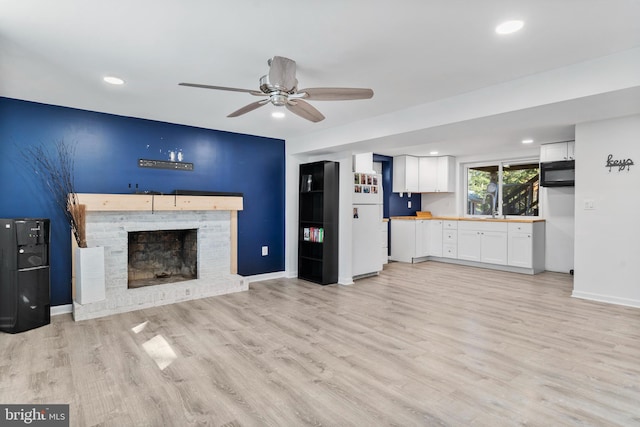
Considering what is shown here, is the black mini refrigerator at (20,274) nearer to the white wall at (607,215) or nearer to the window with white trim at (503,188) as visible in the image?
the white wall at (607,215)

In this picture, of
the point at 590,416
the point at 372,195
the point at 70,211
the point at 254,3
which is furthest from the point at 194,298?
the point at 590,416

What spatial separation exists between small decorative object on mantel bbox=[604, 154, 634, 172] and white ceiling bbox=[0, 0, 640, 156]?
37.6 inches

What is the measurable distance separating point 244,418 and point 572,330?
3037 millimetres

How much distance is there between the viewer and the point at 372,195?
5.56 meters

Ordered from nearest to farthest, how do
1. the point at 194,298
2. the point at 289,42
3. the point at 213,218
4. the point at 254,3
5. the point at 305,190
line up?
the point at 254,3
the point at 289,42
the point at 194,298
the point at 213,218
the point at 305,190

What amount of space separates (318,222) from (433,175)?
3.52 m

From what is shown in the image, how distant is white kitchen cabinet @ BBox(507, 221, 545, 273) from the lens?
5.71 meters

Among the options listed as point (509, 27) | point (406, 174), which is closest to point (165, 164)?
point (509, 27)

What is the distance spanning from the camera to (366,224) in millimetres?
5473

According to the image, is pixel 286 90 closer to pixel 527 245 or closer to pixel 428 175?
pixel 527 245

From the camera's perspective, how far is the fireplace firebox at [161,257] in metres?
4.43

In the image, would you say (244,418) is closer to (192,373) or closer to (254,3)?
(192,373)

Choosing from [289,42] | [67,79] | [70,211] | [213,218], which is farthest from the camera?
[213,218]

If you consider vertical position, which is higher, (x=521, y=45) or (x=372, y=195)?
(x=521, y=45)
